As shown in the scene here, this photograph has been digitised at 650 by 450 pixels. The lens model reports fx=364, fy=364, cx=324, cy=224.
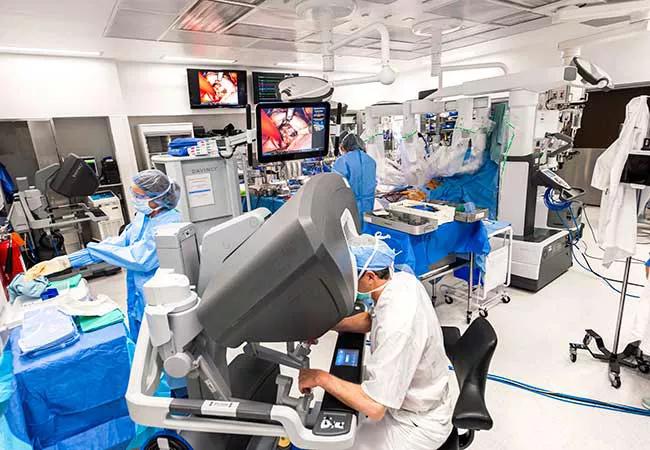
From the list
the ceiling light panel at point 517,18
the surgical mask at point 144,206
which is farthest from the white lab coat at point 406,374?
the ceiling light panel at point 517,18

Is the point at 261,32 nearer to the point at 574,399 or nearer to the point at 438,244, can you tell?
the point at 438,244

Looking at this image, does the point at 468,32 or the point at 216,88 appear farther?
the point at 216,88

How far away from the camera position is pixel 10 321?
1.65m

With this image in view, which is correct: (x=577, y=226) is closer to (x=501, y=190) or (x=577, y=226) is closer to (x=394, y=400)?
→ (x=501, y=190)

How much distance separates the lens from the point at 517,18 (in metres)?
4.55

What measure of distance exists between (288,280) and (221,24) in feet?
14.1

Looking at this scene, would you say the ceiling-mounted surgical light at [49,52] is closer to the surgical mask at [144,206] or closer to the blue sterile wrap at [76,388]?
the surgical mask at [144,206]

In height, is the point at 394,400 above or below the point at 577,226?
above

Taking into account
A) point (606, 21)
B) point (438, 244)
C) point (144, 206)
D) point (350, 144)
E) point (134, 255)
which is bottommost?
point (438, 244)

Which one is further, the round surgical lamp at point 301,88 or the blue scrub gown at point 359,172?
the blue scrub gown at point 359,172

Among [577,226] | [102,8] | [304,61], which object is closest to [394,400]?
[102,8]

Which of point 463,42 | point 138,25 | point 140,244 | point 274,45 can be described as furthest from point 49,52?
point 463,42

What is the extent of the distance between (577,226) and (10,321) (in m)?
5.55

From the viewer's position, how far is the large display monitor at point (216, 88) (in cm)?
640
